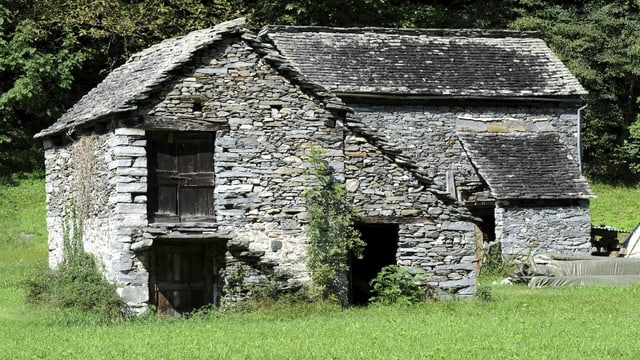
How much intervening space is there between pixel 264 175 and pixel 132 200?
8.35ft

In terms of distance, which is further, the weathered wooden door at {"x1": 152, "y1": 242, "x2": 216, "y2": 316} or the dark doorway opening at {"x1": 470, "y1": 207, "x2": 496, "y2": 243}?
the dark doorway opening at {"x1": 470, "y1": 207, "x2": 496, "y2": 243}

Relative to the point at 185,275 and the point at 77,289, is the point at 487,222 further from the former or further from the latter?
the point at 77,289

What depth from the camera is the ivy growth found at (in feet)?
77.2

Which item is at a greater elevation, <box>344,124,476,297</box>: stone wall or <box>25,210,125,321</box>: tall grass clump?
<box>344,124,476,297</box>: stone wall

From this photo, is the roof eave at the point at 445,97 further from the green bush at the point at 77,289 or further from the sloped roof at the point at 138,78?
the green bush at the point at 77,289

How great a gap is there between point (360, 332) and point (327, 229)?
460 centimetres

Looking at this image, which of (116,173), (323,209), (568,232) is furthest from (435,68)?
(116,173)

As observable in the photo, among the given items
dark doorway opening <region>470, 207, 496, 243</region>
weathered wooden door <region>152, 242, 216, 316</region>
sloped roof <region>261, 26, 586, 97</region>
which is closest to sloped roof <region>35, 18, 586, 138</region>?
sloped roof <region>261, 26, 586, 97</region>

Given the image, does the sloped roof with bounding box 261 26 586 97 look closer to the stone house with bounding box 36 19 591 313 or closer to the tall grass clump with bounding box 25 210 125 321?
the stone house with bounding box 36 19 591 313

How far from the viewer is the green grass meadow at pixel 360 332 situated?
17109mm

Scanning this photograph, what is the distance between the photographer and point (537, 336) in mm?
18766

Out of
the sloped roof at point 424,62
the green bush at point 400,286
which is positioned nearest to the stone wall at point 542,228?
the sloped roof at point 424,62

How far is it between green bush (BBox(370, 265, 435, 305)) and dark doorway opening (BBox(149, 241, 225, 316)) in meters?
3.10

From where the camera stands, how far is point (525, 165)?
33906 mm
